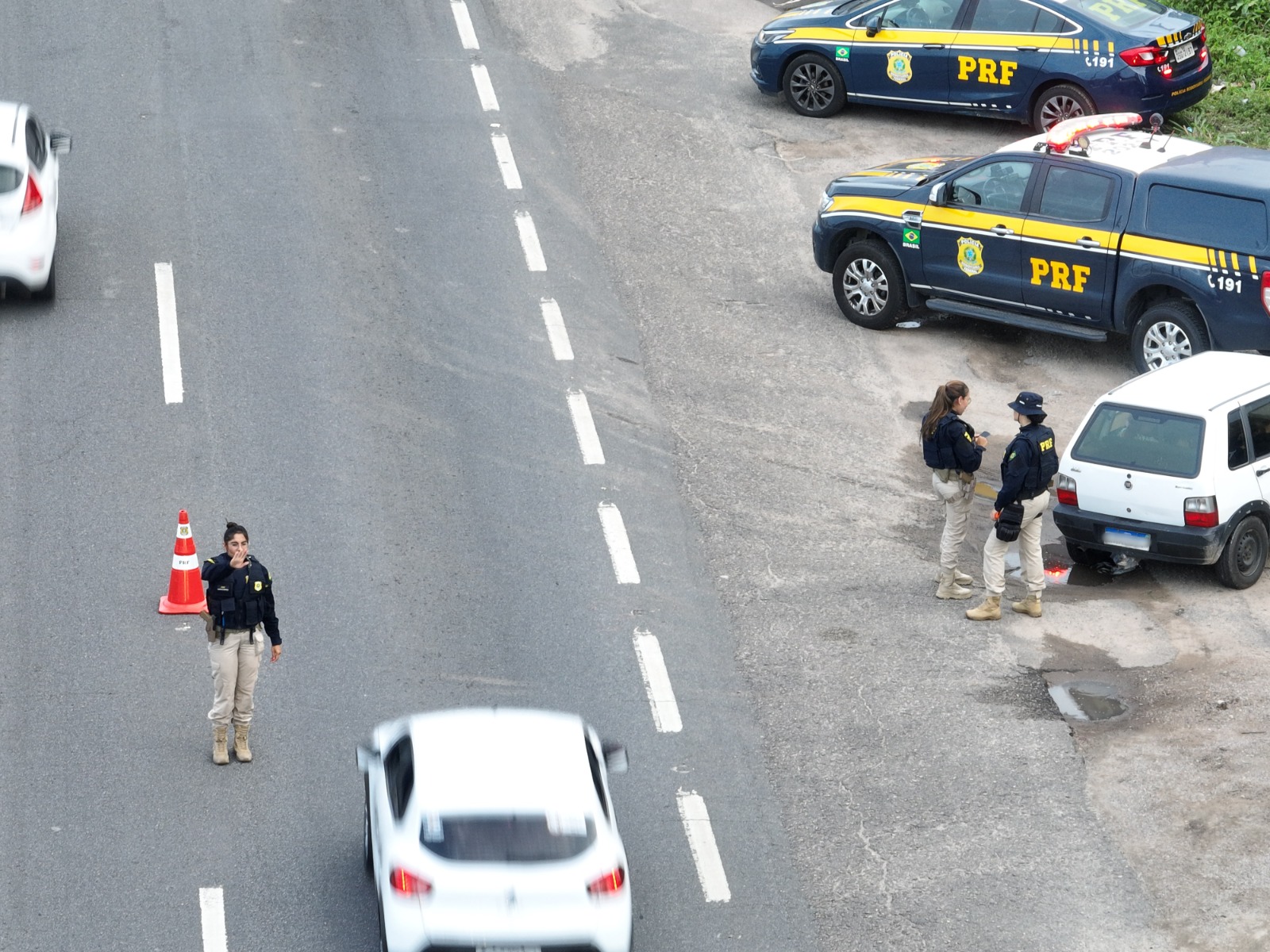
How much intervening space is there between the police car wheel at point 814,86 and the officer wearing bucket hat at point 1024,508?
9.25 meters

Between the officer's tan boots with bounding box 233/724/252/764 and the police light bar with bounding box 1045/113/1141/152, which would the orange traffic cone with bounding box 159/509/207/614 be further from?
the police light bar with bounding box 1045/113/1141/152

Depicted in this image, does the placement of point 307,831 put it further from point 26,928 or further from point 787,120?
point 787,120

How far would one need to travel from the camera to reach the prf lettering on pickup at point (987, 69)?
812 inches

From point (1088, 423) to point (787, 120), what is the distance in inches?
345

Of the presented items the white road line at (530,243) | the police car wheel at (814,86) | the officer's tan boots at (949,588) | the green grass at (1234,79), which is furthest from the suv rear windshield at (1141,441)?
the police car wheel at (814,86)

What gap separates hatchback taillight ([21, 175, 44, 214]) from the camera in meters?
16.7

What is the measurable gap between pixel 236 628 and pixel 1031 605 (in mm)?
5812

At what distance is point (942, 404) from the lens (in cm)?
1331

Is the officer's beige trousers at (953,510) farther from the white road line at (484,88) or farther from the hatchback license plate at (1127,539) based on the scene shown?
the white road line at (484,88)

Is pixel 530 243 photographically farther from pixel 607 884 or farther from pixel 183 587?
pixel 607 884

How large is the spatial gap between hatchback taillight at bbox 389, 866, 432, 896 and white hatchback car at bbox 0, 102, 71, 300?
956 centimetres

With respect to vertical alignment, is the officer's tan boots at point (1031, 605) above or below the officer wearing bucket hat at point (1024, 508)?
below

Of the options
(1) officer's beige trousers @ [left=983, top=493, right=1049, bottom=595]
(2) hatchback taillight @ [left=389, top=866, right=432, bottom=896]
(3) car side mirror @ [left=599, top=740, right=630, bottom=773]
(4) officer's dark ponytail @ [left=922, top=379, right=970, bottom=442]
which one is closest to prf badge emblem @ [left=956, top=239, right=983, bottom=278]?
(4) officer's dark ponytail @ [left=922, top=379, right=970, bottom=442]

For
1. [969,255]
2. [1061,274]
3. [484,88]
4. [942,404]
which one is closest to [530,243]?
[484,88]
